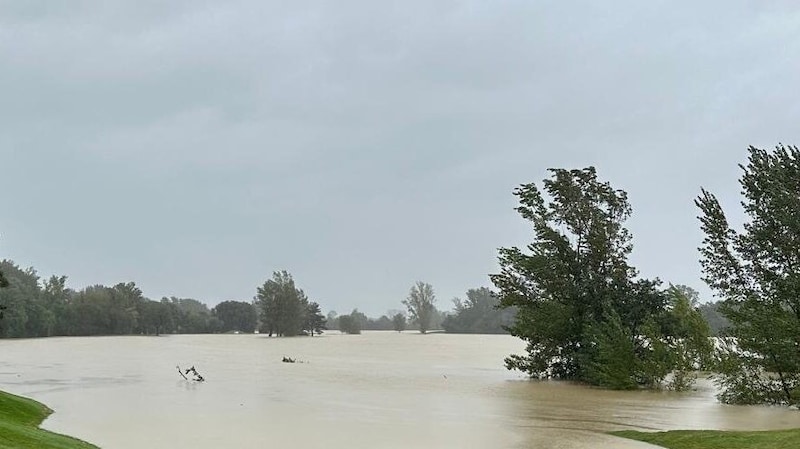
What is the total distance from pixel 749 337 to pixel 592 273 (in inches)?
585

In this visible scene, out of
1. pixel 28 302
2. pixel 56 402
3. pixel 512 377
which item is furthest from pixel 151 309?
pixel 56 402

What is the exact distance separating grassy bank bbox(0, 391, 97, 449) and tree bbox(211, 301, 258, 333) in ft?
511

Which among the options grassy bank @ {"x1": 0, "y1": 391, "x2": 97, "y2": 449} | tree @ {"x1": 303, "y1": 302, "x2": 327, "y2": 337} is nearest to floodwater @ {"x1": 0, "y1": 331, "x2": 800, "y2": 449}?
grassy bank @ {"x1": 0, "y1": 391, "x2": 97, "y2": 449}

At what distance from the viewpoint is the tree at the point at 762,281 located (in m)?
33.4

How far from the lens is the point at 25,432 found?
1712 centimetres

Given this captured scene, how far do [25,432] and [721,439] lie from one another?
1791cm

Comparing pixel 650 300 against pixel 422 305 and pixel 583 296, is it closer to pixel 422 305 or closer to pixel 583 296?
pixel 583 296

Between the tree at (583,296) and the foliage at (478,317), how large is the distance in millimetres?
121487

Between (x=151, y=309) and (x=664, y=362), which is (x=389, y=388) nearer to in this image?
(x=664, y=362)

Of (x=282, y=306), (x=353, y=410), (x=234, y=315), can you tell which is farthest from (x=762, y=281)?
(x=234, y=315)

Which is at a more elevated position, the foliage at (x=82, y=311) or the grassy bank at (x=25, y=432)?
the foliage at (x=82, y=311)

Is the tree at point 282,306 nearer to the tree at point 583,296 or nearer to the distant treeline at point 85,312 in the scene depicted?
the distant treeline at point 85,312

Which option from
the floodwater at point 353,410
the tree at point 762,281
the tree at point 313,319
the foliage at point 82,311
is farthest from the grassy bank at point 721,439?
the tree at point 313,319

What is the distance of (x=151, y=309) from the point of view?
159m
